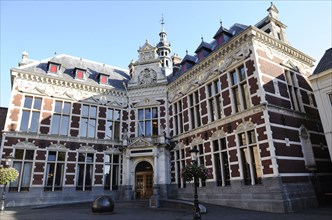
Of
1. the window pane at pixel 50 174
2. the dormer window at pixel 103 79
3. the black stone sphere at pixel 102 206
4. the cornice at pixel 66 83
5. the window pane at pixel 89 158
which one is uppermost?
the dormer window at pixel 103 79

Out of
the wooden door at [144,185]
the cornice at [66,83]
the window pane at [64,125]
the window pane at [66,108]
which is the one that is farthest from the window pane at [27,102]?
the wooden door at [144,185]

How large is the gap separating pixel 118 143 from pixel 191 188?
8.12m

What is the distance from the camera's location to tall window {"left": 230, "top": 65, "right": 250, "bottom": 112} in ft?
49.2

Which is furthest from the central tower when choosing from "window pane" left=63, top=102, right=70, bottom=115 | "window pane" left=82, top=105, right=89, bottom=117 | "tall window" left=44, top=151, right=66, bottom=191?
"tall window" left=44, top=151, right=66, bottom=191

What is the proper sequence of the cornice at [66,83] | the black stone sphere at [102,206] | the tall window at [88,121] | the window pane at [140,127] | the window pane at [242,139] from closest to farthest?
1. the black stone sphere at [102,206]
2. the window pane at [242,139]
3. the cornice at [66,83]
4. the tall window at [88,121]
5. the window pane at [140,127]

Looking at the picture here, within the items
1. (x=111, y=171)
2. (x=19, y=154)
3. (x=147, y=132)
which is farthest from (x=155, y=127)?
(x=19, y=154)

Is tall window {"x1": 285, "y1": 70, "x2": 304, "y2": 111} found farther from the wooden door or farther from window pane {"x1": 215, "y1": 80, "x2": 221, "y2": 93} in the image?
the wooden door

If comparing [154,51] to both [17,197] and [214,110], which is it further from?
[17,197]

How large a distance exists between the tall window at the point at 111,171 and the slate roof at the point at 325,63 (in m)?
17.0

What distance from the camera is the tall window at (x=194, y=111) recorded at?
1877cm

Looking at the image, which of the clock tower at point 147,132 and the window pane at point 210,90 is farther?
the clock tower at point 147,132

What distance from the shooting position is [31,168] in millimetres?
18219

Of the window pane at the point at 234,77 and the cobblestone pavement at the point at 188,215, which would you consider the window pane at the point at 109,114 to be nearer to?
the cobblestone pavement at the point at 188,215

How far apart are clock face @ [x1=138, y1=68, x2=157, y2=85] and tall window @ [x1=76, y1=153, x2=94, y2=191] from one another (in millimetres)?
8451
